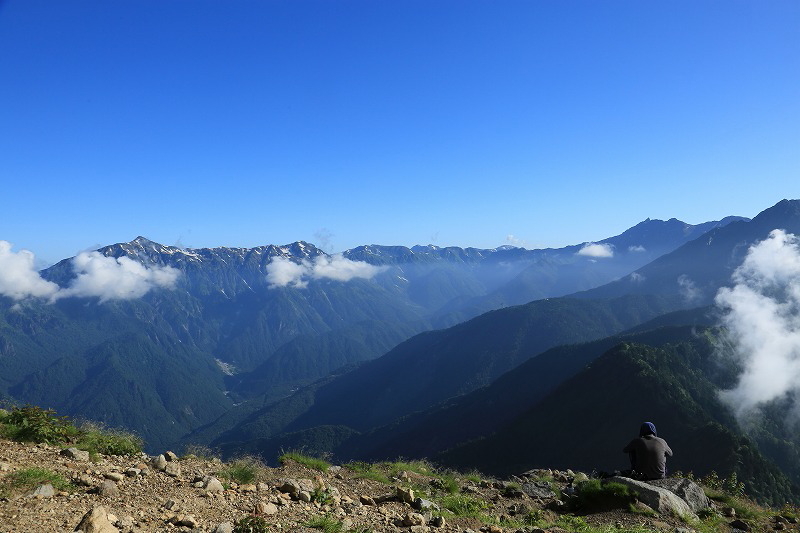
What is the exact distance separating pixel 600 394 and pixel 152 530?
171 metres

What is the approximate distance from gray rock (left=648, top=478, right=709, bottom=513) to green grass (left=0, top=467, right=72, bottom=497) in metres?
15.6

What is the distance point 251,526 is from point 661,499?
11.1 meters

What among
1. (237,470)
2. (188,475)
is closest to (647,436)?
(237,470)

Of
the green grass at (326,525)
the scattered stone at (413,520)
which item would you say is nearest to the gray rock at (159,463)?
the green grass at (326,525)

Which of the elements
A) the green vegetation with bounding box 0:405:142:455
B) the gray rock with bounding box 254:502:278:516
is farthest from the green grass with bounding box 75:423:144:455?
the gray rock with bounding box 254:502:278:516

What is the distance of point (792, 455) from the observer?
142m

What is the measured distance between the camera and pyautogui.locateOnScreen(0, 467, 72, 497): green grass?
8.11 metres

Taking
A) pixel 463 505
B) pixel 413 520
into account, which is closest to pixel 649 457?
pixel 463 505

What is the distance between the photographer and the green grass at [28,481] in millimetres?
8109

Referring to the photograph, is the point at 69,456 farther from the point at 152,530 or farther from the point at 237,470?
the point at 152,530

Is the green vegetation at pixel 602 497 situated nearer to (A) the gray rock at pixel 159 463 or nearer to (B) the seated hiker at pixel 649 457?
(B) the seated hiker at pixel 649 457

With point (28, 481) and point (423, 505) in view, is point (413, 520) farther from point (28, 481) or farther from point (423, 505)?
point (28, 481)

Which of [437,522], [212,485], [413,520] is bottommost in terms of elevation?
[437,522]

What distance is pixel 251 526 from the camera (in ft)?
25.1
